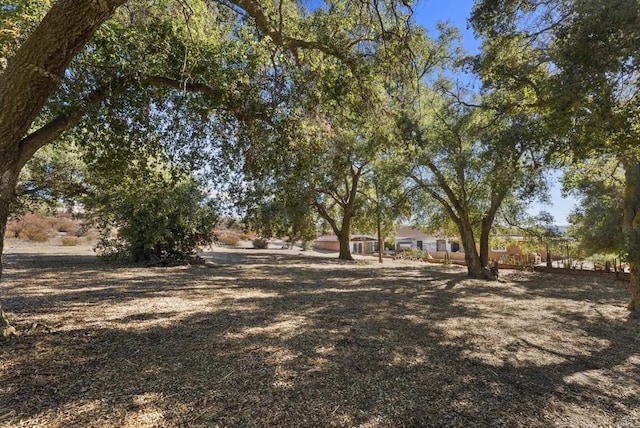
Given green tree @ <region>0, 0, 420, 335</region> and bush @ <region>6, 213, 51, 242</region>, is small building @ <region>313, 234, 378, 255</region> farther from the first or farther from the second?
green tree @ <region>0, 0, 420, 335</region>

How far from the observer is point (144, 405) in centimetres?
237

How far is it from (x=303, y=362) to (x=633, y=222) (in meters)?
7.13

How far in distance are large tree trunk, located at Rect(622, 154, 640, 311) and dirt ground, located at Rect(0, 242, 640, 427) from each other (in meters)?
0.58

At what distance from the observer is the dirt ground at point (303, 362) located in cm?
239

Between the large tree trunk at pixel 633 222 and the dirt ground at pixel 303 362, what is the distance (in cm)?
58

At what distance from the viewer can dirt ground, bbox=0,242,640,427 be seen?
2.39m

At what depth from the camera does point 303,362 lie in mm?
3322

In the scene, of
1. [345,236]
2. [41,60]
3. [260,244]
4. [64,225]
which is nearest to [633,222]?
[41,60]

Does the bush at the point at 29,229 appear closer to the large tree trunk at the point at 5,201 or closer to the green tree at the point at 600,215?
the large tree trunk at the point at 5,201

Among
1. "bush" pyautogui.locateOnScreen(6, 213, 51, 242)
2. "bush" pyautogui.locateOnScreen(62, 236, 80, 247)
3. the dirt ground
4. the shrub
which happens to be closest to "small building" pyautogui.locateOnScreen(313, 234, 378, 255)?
the shrub

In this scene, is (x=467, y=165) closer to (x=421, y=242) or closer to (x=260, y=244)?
(x=260, y=244)

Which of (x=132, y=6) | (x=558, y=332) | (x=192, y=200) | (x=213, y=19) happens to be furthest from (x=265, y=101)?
(x=192, y=200)

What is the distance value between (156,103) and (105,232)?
29.3 ft

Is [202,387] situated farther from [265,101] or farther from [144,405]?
[265,101]
